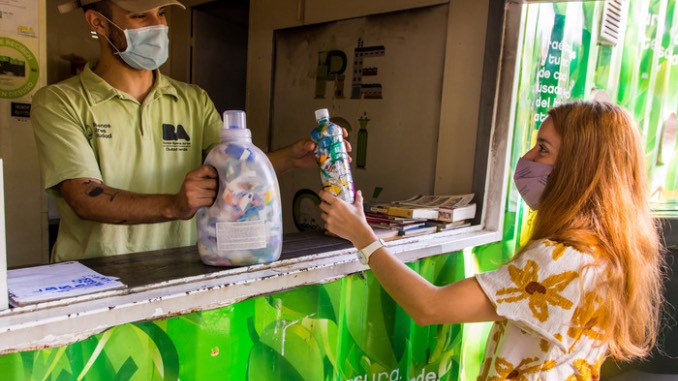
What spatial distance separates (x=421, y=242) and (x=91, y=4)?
135 cm

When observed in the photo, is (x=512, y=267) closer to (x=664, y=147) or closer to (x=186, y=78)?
(x=186, y=78)

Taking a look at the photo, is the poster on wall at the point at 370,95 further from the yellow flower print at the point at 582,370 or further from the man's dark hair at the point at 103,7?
the man's dark hair at the point at 103,7

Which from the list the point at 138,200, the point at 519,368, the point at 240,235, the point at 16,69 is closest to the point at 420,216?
the point at 519,368

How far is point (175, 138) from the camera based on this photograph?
1.82 metres

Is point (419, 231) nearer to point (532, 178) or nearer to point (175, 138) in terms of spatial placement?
point (532, 178)

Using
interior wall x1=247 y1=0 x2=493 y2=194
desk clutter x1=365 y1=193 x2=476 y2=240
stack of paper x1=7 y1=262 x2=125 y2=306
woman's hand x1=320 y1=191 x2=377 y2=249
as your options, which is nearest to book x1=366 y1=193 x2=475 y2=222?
desk clutter x1=365 y1=193 x2=476 y2=240

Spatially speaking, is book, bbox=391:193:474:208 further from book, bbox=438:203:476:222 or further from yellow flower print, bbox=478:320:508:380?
yellow flower print, bbox=478:320:508:380

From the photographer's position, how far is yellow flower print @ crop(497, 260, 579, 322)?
1.17 meters

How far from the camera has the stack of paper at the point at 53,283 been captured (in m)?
1.00

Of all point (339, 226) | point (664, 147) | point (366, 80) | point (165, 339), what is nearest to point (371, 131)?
point (366, 80)

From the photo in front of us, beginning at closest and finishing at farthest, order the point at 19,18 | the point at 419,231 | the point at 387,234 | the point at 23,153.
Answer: the point at 387,234 < the point at 419,231 < the point at 19,18 < the point at 23,153

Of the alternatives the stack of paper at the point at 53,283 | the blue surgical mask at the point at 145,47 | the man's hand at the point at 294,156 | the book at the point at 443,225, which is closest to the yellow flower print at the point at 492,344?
the book at the point at 443,225

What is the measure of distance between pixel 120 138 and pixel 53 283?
27.6 inches

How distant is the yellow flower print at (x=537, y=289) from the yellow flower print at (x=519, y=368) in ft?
0.55
